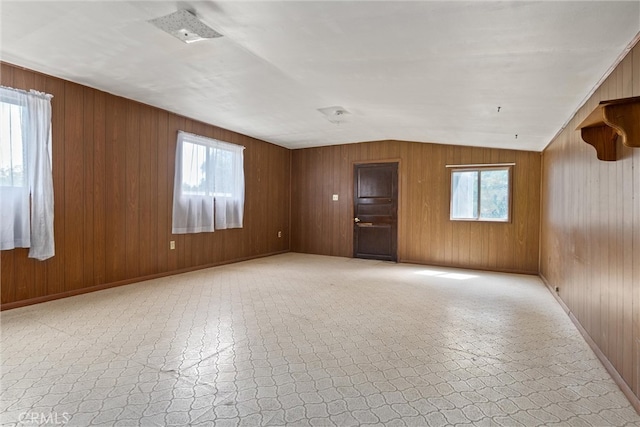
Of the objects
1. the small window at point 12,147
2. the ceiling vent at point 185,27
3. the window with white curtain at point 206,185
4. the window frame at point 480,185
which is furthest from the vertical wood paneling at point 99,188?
the window frame at point 480,185

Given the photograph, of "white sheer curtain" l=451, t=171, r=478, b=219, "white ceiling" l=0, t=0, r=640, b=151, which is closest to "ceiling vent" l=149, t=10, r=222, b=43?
"white ceiling" l=0, t=0, r=640, b=151

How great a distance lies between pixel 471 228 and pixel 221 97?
4.54m

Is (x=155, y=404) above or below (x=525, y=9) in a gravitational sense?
below

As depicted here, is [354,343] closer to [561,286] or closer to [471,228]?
[561,286]

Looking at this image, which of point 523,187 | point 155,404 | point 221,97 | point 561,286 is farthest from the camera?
point 523,187

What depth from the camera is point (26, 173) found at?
336cm

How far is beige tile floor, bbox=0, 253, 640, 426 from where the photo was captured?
1.73 metres

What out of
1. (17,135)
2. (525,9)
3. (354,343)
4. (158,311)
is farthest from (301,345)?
(17,135)

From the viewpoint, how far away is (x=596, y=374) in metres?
2.16

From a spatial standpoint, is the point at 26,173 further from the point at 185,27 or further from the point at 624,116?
the point at 624,116

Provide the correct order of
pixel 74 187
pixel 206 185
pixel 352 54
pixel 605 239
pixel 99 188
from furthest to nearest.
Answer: pixel 206 185 → pixel 99 188 → pixel 74 187 → pixel 352 54 → pixel 605 239

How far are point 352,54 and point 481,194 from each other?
4220 mm

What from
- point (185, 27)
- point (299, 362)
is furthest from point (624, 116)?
point (185, 27)

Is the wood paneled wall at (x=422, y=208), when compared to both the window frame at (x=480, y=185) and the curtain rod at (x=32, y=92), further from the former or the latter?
the curtain rod at (x=32, y=92)
